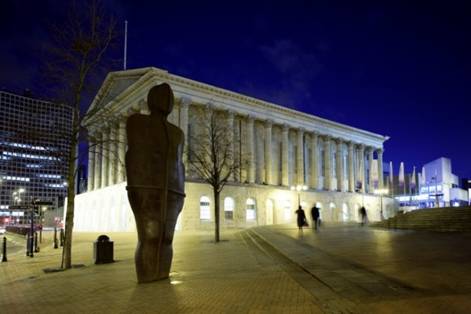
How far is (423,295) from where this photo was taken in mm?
8492

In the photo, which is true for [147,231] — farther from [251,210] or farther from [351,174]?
[351,174]

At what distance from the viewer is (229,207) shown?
55562 millimetres

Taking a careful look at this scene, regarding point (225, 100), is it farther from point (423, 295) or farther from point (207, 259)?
point (423, 295)

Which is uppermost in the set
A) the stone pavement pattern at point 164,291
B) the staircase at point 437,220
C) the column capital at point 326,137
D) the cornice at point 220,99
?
the cornice at point 220,99

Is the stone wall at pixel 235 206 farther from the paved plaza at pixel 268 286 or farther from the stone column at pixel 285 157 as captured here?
the paved plaza at pixel 268 286

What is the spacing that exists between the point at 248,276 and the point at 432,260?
625 cm

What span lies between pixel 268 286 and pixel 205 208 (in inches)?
1677

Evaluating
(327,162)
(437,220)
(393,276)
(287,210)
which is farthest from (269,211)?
(393,276)

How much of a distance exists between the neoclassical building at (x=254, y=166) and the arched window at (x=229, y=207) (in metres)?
0.13

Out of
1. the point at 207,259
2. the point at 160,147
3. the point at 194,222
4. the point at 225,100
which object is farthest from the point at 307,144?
the point at 160,147

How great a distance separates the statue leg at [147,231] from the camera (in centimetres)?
1100

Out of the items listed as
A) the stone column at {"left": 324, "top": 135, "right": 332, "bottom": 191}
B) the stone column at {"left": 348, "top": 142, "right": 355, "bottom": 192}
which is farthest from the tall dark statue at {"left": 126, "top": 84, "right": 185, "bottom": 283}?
the stone column at {"left": 348, "top": 142, "right": 355, "bottom": 192}

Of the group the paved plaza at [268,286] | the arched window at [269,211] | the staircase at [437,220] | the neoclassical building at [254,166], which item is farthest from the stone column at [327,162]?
the paved plaza at [268,286]

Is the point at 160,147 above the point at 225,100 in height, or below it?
below
